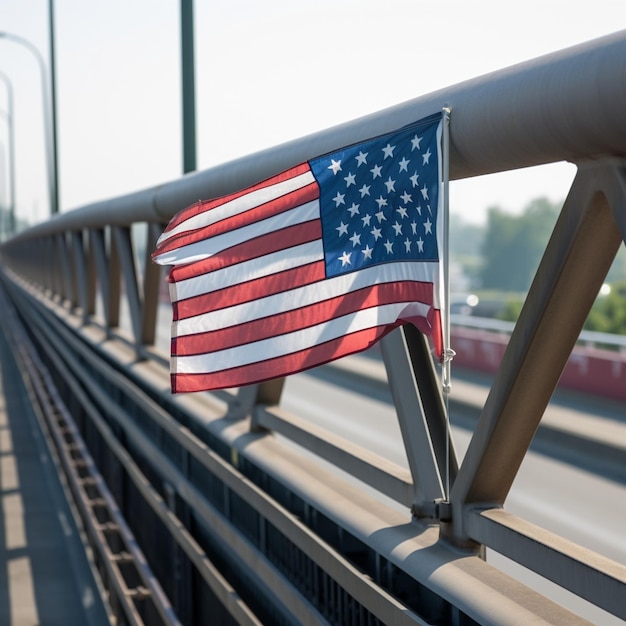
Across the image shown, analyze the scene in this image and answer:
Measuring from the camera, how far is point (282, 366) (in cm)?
327

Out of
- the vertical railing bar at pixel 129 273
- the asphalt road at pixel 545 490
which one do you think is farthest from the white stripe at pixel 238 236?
the vertical railing bar at pixel 129 273

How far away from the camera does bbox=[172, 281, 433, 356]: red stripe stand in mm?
2914

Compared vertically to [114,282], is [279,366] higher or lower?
lower

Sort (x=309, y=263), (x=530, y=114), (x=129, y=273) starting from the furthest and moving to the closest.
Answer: (x=129, y=273) < (x=309, y=263) < (x=530, y=114)

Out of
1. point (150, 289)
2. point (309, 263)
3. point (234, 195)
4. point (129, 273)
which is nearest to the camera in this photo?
point (309, 263)

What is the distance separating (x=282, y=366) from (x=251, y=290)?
10.4 inches

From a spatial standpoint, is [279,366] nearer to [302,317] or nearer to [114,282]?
[302,317]

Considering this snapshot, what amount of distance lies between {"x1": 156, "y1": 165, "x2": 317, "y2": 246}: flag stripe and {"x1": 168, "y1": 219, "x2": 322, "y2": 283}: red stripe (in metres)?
0.10

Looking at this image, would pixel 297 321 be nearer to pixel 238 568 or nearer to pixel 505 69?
pixel 505 69

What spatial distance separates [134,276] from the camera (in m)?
7.63

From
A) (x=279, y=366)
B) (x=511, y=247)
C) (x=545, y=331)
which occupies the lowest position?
(x=279, y=366)

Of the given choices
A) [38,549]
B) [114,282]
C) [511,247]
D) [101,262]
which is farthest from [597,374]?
[511,247]

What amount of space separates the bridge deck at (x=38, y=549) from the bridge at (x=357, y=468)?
0.13 feet

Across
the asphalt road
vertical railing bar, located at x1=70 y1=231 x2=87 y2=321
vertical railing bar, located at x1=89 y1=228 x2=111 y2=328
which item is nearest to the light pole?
vertical railing bar, located at x1=89 y1=228 x2=111 y2=328
